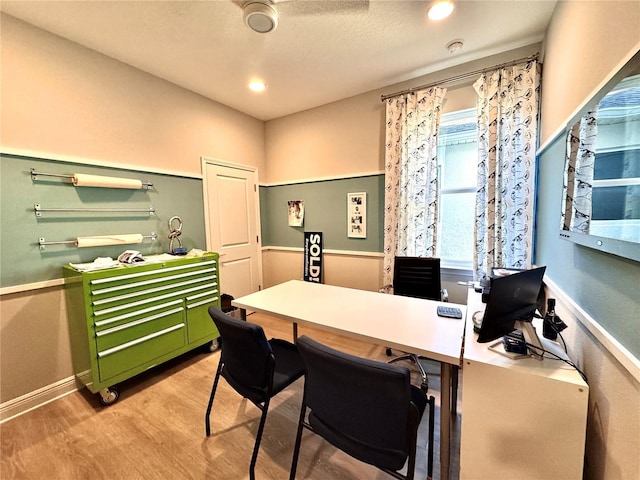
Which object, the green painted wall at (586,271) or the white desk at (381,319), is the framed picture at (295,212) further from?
the green painted wall at (586,271)

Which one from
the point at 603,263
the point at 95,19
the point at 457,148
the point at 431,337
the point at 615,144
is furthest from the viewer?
the point at 457,148

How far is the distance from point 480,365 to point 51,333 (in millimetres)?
3075

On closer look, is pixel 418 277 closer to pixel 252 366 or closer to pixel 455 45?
pixel 252 366

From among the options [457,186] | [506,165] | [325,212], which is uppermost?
[506,165]

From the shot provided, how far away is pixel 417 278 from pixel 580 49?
194cm

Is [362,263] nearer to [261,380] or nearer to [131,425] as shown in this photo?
[261,380]

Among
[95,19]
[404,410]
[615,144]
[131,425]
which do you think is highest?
[95,19]

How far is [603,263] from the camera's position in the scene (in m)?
1.06

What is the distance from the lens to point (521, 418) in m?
1.10

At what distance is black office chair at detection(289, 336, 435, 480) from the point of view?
37.5 inches

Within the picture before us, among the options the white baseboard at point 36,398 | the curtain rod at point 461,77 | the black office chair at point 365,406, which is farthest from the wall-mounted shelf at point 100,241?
the curtain rod at point 461,77

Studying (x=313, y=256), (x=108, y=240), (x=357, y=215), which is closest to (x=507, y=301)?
(x=357, y=215)

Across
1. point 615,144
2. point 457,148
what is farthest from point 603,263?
point 457,148

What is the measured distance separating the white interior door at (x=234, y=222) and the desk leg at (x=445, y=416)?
2965 millimetres
